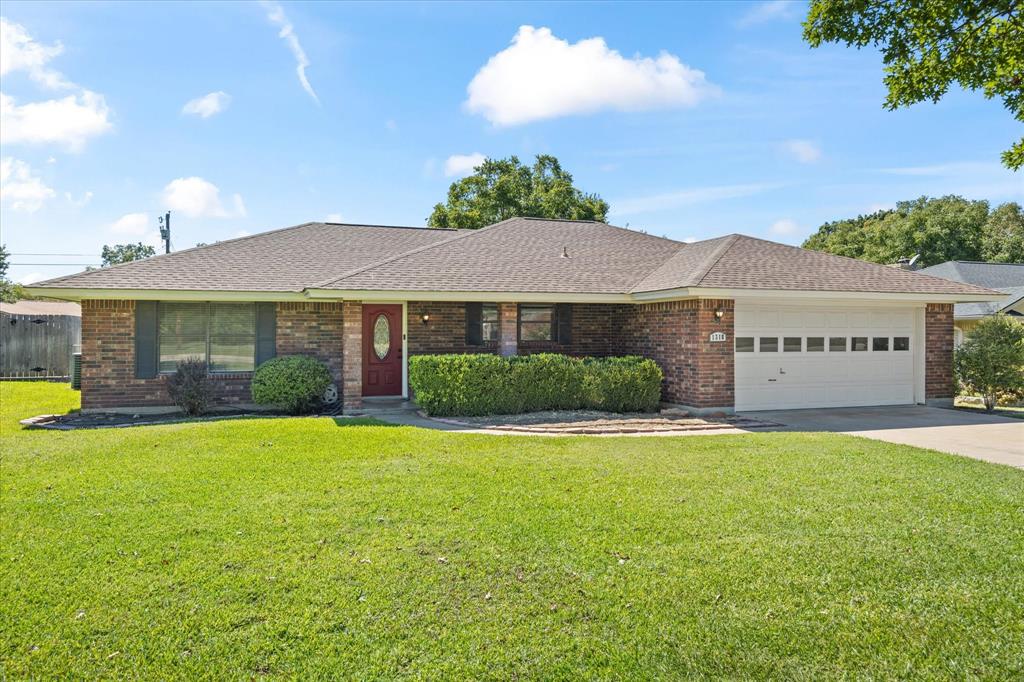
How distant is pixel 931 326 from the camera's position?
14.6m

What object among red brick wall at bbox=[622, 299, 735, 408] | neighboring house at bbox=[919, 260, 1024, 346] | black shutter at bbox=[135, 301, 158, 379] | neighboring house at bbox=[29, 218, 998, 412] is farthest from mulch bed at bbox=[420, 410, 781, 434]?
neighboring house at bbox=[919, 260, 1024, 346]

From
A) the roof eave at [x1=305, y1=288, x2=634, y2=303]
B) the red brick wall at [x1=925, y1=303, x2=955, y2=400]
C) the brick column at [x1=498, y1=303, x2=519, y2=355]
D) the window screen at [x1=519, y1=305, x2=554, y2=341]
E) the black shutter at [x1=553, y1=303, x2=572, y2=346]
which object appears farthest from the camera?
the black shutter at [x1=553, y1=303, x2=572, y2=346]

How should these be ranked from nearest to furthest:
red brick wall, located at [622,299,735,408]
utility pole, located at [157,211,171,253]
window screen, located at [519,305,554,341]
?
A: red brick wall, located at [622,299,735,408]
window screen, located at [519,305,554,341]
utility pole, located at [157,211,171,253]

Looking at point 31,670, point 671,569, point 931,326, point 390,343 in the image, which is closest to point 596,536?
point 671,569

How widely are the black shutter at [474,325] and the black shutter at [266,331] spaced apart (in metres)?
4.27

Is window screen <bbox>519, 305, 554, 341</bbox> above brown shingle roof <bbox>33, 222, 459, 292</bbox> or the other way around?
the other way around

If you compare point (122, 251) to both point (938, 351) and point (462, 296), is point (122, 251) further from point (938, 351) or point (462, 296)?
point (938, 351)

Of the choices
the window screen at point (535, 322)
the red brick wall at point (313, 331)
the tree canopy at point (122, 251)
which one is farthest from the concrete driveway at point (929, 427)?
the tree canopy at point (122, 251)

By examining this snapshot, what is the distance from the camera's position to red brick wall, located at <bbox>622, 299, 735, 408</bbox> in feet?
41.7

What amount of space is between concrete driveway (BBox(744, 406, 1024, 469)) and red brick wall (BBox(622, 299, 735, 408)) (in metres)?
0.96

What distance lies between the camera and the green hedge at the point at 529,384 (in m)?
12.1

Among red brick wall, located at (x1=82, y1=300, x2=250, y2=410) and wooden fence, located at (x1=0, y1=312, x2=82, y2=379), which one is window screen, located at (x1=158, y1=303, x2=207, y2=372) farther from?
wooden fence, located at (x1=0, y1=312, x2=82, y2=379)

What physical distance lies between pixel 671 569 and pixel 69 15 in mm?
12063

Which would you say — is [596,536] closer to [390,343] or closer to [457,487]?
[457,487]
